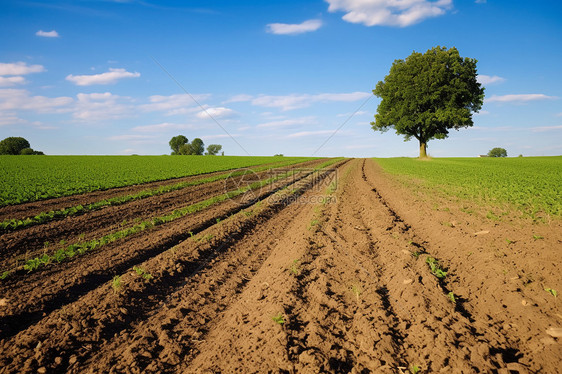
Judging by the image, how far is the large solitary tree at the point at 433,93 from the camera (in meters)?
36.3

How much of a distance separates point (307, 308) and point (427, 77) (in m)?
41.3

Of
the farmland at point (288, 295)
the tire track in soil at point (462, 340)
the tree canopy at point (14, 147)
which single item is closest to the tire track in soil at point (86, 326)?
the farmland at point (288, 295)

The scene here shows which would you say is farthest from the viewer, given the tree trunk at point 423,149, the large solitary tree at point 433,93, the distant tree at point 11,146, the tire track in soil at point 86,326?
the distant tree at point 11,146

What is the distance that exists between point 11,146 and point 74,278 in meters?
121

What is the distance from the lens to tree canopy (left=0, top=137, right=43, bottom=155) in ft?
285

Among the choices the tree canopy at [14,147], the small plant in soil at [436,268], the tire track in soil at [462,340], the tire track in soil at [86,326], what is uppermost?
the tree canopy at [14,147]

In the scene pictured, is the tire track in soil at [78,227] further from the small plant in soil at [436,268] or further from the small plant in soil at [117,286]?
the small plant in soil at [436,268]

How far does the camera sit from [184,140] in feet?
413

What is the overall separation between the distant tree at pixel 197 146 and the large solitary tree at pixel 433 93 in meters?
97.3

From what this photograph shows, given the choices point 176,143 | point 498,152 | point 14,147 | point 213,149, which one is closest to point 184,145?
point 176,143

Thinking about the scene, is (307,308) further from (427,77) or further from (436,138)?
(436,138)

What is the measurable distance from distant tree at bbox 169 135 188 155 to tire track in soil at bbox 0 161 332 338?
125 metres

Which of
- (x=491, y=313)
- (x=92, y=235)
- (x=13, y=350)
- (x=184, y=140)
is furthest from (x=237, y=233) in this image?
(x=184, y=140)

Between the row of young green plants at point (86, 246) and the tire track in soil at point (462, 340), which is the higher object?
the row of young green plants at point (86, 246)
